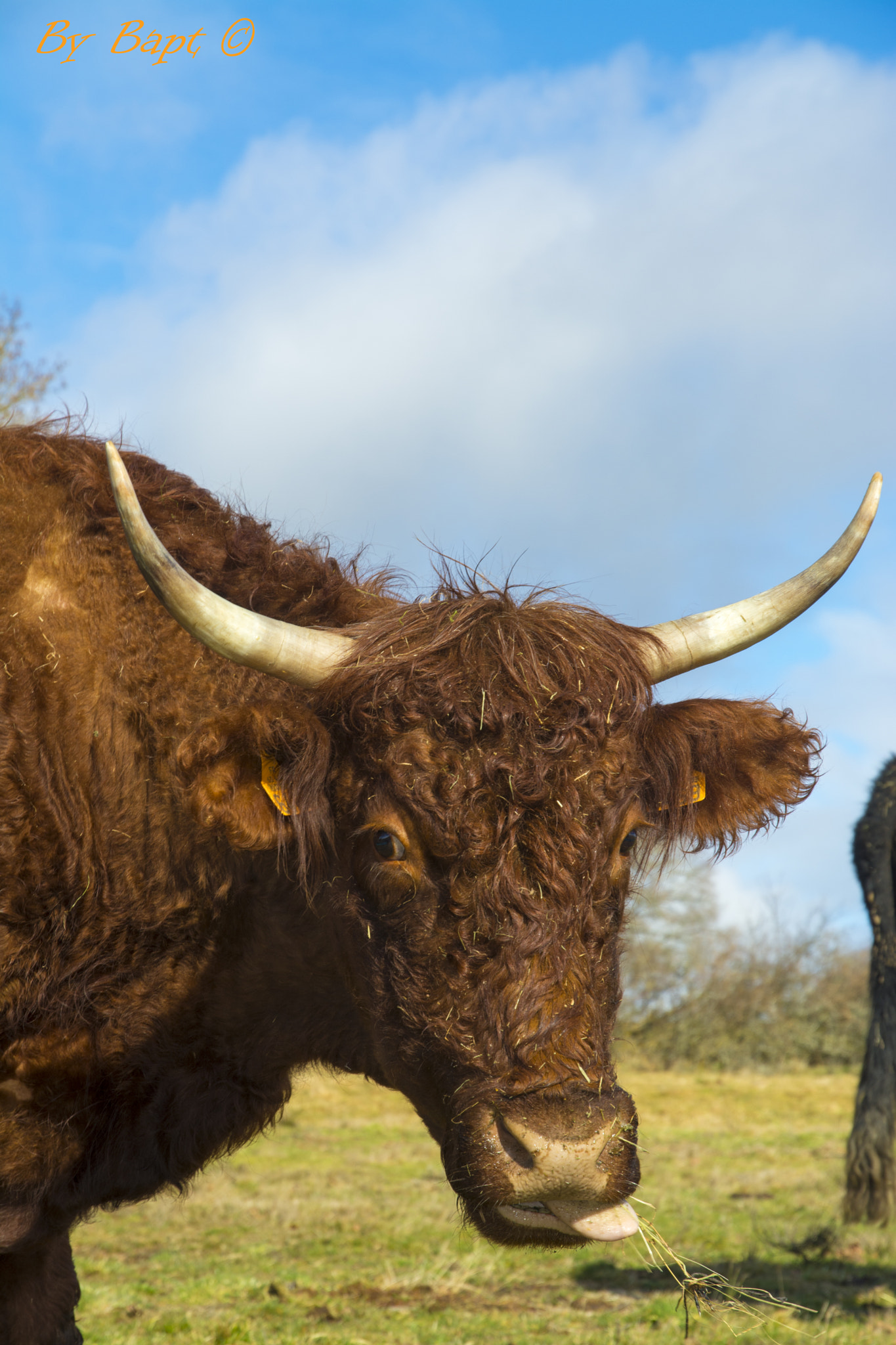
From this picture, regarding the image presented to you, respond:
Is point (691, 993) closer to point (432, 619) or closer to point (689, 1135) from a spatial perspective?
point (689, 1135)

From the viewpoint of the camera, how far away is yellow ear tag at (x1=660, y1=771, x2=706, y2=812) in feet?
12.3

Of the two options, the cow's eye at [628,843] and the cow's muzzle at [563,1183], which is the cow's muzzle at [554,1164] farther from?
the cow's eye at [628,843]

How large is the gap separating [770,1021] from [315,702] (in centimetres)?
2516

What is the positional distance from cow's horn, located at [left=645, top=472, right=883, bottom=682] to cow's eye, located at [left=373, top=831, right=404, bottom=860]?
1.05 meters

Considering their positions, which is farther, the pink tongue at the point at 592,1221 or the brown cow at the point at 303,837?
the brown cow at the point at 303,837

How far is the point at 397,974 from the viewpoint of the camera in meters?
3.13

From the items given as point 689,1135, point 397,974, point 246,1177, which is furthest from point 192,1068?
point 689,1135

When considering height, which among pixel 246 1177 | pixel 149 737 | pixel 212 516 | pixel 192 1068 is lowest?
pixel 246 1177

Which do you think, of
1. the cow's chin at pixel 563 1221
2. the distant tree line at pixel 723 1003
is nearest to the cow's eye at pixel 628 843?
the cow's chin at pixel 563 1221

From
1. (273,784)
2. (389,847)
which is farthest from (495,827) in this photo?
(273,784)

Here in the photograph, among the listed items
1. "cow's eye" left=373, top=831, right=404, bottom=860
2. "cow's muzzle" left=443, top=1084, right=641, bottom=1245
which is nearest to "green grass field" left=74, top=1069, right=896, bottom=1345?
"cow's muzzle" left=443, top=1084, right=641, bottom=1245

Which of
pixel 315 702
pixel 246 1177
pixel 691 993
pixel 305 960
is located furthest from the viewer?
pixel 691 993

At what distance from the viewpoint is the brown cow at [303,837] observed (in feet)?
9.57

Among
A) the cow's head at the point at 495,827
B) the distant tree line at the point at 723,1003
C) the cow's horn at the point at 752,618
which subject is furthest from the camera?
the distant tree line at the point at 723,1003
